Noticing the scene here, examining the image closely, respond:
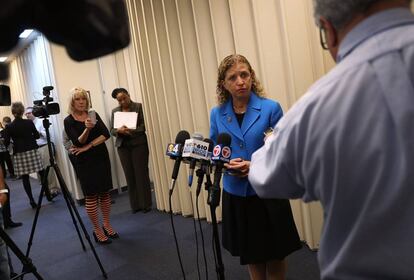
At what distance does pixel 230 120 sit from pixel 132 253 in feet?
6.66

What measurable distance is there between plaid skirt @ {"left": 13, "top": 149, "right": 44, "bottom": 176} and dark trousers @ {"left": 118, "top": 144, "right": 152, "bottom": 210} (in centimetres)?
187

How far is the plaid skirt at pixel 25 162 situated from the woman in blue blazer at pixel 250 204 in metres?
4.52

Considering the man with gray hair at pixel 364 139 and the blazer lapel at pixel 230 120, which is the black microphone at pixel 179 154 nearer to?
the blazer lapel at pixel 230 120

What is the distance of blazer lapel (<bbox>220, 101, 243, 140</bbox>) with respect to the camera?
1.92 metres

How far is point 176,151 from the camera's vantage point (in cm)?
158

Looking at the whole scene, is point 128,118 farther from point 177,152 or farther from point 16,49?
point 16,49

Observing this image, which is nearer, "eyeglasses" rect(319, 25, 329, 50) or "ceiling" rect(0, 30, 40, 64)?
"ceiling" rect(0, 30, 40, 64)

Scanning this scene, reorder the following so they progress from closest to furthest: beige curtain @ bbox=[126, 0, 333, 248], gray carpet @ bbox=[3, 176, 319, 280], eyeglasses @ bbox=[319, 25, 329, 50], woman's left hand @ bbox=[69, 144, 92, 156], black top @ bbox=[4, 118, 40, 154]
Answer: eyeglasses @ bbox=[319, 25, 329, 50] → beige curtain @ bbox=[126, 0, 333, 248] → gray carpet @ bbox=[3, 176, 319, 280] → woman's left hand @ bbox=[69, 144, 92, 156] → black top @ bbox=[4, 118, 40, 154]

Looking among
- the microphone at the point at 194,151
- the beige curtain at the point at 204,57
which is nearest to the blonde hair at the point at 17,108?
the beige curtain at the point at 204,57

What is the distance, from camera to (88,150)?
358 cm

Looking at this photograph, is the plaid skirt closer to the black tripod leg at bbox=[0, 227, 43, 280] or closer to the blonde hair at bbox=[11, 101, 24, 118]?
the blonde hair at bbox=[11, 101, 24, 118]

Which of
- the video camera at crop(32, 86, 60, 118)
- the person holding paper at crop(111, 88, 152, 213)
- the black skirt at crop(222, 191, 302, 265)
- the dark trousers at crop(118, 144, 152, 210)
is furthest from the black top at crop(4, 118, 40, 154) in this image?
the black skirt at crop(222, 191, 302, 265)

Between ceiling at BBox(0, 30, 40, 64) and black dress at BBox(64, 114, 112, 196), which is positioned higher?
ceiling at BBox(0, 30, 40, 64)

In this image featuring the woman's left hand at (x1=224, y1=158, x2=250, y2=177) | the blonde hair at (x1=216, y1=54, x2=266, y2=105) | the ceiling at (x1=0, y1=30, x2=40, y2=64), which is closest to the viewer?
the ceiling at (x1=0, y1=30, x2=40, y2=64)
